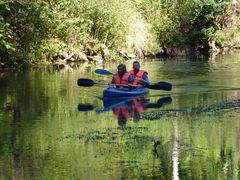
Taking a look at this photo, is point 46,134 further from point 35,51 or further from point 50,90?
point 35,51

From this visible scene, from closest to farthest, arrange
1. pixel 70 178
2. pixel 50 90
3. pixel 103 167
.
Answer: pixel 70 178
pixel 103 167
pixel 50 90

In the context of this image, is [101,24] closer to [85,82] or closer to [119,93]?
[85,82]

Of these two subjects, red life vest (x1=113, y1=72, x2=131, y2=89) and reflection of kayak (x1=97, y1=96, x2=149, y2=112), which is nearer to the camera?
reflection of kayak (x1=97, y1=96, x2=149, y2=112)

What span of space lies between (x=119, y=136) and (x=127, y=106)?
15.1ft

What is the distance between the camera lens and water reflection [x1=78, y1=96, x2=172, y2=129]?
13.8 meters

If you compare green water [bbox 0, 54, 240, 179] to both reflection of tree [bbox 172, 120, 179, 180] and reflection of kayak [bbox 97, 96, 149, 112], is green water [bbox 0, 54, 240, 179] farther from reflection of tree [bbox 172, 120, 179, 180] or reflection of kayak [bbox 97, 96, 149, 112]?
reflection of kayak [bbox 97, 96, 149, 112]

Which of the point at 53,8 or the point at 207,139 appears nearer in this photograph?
the point at 207,139

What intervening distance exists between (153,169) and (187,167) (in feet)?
1.52

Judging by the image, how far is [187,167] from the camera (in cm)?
868

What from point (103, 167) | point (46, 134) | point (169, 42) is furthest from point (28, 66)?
point (103, 167)

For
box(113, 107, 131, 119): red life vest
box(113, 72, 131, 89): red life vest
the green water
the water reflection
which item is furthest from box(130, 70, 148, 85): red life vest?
box(113, 107, 131, 119): red life vest

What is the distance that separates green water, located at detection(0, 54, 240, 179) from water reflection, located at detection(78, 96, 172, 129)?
0.14 meters

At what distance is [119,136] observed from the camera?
36.6 ft

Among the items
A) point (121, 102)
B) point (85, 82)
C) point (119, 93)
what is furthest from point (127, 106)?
point (85, 82)
